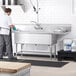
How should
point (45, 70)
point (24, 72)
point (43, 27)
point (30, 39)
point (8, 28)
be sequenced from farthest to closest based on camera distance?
point (43, 27) → point (30, 39) → point (8, 28) → point (45, 70) → point (24, 72)

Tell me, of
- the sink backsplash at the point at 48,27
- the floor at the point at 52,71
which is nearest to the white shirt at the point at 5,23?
the sink backsplash at the point at 48,27

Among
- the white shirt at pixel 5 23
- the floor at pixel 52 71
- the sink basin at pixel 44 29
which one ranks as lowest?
the floor at pixel 52 71

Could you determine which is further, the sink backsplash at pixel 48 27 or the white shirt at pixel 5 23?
the sink backsplash at pixel 48 27

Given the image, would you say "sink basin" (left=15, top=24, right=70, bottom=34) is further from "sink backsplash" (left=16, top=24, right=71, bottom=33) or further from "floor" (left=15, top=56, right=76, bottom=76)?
"floor" (left=15, top=56, right=76, bottom=76)

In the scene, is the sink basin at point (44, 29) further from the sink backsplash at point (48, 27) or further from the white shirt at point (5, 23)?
the white shirt at point (5, 23)

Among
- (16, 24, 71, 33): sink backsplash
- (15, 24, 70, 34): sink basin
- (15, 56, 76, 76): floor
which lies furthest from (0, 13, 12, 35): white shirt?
(15, 56, 76, 76): floor

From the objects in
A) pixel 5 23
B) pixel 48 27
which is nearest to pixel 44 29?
pixel 48 27

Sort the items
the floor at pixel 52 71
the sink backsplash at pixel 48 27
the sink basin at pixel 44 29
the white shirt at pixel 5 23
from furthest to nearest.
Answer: the sink backsplash at pixel 48 27, the sink basin at pixel 44 29, the white shirt at pixel 5 23, the floor at pixel 52 71

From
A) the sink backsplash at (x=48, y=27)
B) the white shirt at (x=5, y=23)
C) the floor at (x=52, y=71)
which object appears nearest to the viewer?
the floor at (x=52, y=71)

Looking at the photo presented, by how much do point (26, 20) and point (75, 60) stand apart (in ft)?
6.53

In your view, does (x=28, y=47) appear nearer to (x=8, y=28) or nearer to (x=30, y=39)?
(x=30, y=39)

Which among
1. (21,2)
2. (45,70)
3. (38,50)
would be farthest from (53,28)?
(45,70)

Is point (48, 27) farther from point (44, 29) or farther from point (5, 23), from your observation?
point (5, 23)

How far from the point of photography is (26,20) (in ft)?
22.6
